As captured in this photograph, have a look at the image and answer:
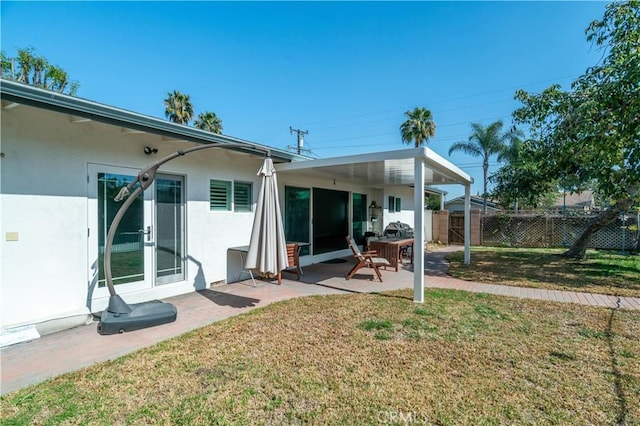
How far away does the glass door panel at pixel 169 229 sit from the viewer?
5902 millimetres

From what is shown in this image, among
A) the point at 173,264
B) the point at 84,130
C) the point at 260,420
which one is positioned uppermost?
the point at 84,130

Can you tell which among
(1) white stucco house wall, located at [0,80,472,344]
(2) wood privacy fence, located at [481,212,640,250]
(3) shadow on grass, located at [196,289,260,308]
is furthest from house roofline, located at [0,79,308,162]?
(2) wood privacy fence, located at [481,212,640,250]

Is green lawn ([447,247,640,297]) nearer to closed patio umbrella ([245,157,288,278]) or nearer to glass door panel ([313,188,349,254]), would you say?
glass door panel ([313,188,349,254])

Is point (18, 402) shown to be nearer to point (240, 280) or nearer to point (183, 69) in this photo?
point (240, 280)

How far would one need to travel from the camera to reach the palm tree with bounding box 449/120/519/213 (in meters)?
23.5

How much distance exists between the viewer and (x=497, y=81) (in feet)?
48.0

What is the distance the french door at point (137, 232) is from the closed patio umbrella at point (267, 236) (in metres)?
1.75

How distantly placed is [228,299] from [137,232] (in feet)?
6.86

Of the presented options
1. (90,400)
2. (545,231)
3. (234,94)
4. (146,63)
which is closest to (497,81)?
(545,231)

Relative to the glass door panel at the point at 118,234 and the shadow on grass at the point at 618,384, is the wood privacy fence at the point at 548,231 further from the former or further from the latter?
the glass door panel at the point at 118,234

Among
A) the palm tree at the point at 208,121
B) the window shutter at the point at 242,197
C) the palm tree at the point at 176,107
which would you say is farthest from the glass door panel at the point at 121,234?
the palm tree at the point at 208,121

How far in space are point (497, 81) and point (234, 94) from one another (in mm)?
13402

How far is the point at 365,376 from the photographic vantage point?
3.22 m

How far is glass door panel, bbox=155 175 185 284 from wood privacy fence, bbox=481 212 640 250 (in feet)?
50.5
